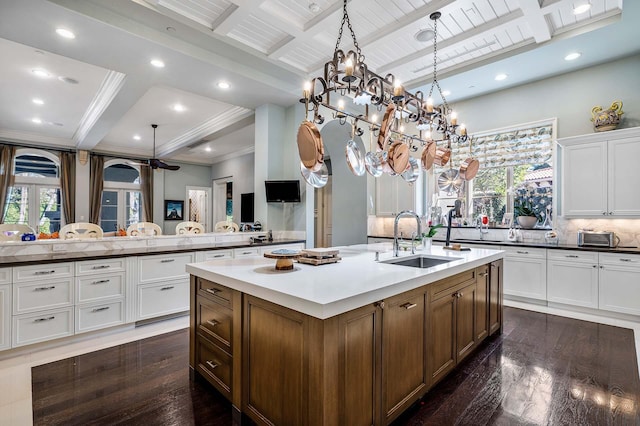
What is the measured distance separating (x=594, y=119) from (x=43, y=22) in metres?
6.33

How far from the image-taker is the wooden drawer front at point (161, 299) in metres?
3.53

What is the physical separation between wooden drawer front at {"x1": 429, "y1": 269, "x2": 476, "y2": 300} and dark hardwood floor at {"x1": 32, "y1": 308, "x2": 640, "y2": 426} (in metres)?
0.70

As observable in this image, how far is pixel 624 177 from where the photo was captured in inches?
151

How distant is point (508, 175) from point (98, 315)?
19.4 ft

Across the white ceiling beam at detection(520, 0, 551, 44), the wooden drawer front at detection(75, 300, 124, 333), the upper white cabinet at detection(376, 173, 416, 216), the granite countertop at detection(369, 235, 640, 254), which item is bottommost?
the wooden drawer front at detection(75, 300, 124, 333)

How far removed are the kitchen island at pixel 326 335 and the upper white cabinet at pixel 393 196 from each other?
3.36 metres

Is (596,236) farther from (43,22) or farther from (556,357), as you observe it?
(43,22)

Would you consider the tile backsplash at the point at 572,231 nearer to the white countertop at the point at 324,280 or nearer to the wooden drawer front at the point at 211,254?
the white countertop at the point at 324,280

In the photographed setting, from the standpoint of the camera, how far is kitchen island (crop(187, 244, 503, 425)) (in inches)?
56.0

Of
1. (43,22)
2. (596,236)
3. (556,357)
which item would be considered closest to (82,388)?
(43,22)

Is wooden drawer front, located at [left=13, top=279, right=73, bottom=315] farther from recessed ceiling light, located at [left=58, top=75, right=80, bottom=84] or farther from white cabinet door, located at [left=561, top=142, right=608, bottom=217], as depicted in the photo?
white cabinet door, located at [left=561, top=142, right=608, bottom=217]

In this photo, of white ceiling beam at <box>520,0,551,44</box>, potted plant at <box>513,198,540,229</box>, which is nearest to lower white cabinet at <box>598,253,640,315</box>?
potted plant at <box>513,198,540,229</box>

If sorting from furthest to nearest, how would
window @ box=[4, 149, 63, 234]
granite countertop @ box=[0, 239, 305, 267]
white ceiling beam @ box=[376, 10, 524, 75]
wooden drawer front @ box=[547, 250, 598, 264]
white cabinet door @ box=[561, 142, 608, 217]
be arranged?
1. window @ box=[4, 149, 63, 234]
2. white cabinet door @ box=[561, 142, 608, 217]
3. wooden drawer front @ box=[547, 250, 598, 264]
4. white ceiling beam @ box=[376, 10, 524, 75]
5. granite countertop @ box=[0, 239, 305, 267]

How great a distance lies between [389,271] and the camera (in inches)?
81.1
